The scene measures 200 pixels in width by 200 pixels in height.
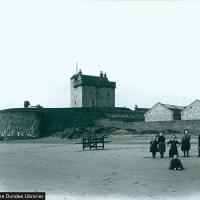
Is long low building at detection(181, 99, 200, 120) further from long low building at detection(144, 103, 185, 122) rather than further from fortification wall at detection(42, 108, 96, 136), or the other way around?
fortification wall at detection(42, 108, 96, 136)

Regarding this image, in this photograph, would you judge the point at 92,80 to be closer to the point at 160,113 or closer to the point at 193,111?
the point at 160,113

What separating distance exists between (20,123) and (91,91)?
65.3ft

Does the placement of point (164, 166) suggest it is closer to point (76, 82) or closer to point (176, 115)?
point (176, 115)

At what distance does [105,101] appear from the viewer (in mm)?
83250

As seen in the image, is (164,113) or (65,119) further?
(164,113)

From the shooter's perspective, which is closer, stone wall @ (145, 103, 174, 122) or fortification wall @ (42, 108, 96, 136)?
fortification wall @ (42, 108, 96, 136)

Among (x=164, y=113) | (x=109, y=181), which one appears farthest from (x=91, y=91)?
(x=109, y=181)

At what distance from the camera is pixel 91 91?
80.7 m

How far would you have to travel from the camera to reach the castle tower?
79.4 meters

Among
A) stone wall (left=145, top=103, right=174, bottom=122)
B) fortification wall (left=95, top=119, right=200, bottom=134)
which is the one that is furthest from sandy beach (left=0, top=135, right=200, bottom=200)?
stone wall (left=145, top=103, right=174, bottom=122)

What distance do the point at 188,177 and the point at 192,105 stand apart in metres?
49.9

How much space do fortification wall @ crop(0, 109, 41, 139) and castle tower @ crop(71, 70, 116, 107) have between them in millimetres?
16428

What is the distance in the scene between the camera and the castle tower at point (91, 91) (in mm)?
79438

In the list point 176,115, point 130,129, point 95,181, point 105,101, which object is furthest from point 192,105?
point 95,181
